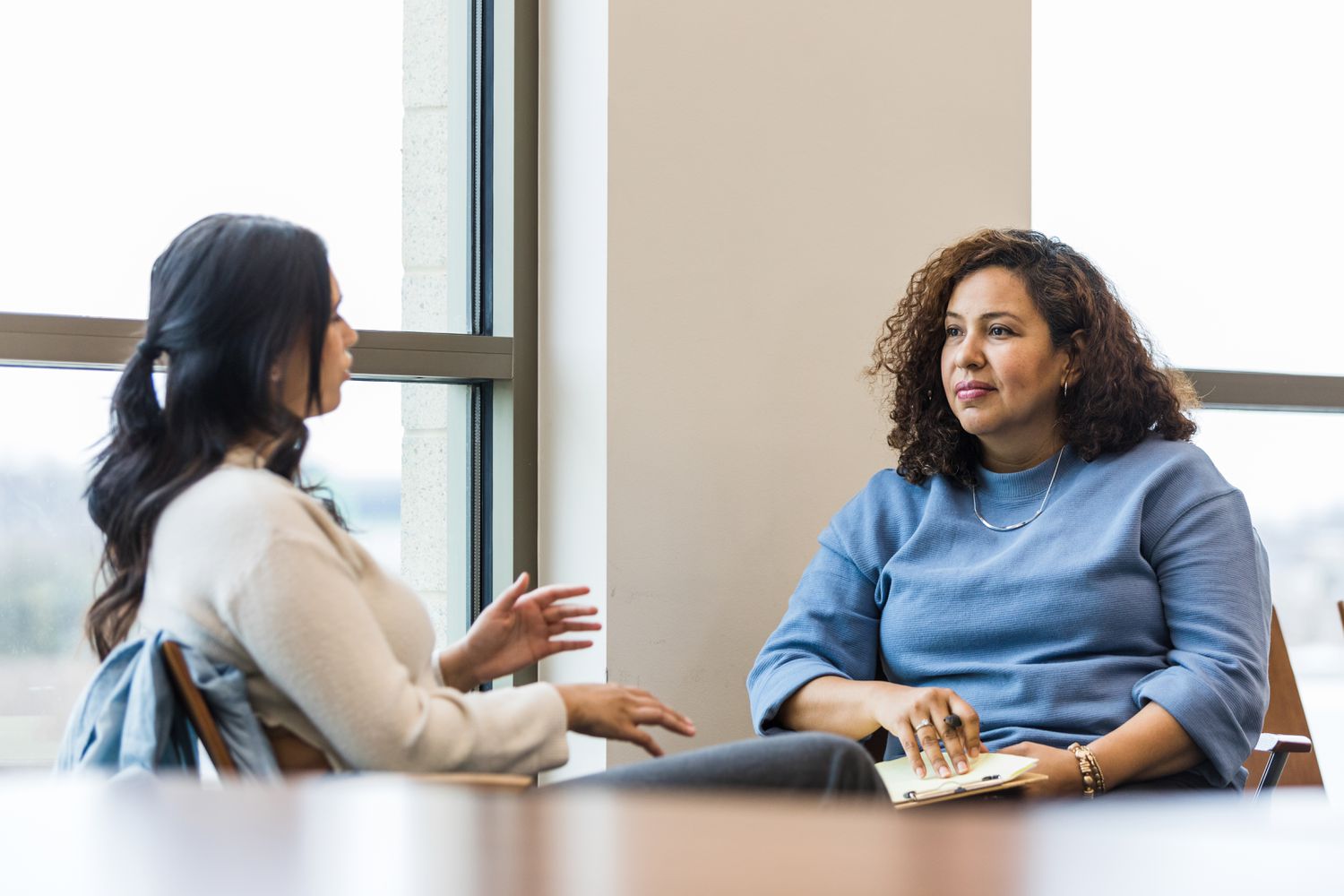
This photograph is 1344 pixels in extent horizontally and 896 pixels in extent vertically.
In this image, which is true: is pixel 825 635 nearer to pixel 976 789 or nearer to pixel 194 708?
pixel 976 789

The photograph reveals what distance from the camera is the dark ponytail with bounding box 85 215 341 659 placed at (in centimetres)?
147

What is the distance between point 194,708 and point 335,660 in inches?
5.4

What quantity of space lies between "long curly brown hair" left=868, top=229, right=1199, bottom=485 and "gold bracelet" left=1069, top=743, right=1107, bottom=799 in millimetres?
523

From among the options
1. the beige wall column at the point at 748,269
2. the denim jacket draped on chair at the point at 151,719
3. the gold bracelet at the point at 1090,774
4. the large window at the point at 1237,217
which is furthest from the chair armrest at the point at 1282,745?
the denim jacket draped on chair at the point at 151,719

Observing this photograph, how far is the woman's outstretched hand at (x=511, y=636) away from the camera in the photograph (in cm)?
184

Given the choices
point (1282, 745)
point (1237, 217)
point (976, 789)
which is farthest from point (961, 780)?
point (1237, 217)

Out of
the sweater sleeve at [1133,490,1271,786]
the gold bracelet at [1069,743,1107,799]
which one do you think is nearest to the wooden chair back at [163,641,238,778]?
the gold bracelet at [1069,743,1107,799]

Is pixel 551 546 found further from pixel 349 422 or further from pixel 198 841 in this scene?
pixel 198 841

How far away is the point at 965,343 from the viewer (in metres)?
2.32

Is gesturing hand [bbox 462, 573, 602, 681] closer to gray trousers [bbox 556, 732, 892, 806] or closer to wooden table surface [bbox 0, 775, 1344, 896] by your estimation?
gray trousers [bbox 556, 732, 892, 806]

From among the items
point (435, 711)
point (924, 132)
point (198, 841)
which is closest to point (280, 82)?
point (924, 132)

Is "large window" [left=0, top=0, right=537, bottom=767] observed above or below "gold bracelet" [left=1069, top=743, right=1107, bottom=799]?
above

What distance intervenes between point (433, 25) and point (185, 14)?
48 centimetres

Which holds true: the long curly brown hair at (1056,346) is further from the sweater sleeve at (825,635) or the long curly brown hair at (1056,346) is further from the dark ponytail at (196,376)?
the dark ponytail at (196,376)
